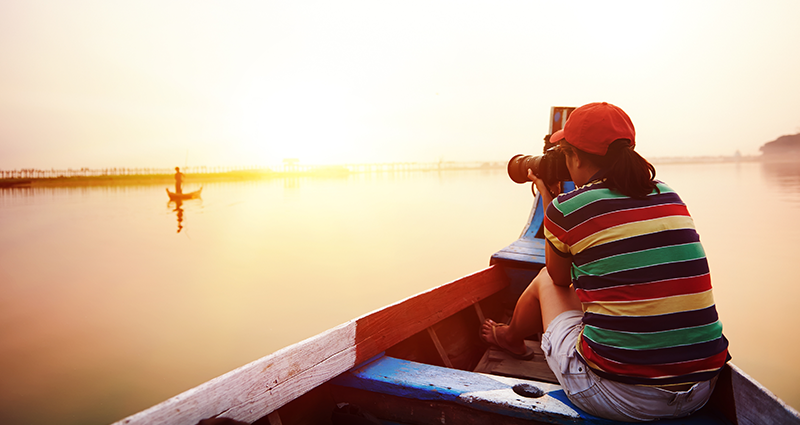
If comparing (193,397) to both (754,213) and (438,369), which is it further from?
(754,213)

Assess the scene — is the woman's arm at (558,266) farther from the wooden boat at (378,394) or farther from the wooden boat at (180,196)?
the wooden boat at (180,196)

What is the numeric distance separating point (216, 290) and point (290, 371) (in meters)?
6.35

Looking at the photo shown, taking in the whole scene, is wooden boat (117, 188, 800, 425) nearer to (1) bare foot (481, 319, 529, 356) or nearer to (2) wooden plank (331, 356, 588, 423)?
(2) wooden plank (331, 356, 588, 423)

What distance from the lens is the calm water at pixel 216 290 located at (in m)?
3.95

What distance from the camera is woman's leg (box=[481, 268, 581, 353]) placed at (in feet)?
4.73

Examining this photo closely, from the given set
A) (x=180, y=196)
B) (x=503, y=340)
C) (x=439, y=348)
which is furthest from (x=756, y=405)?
(x=180, y=196)

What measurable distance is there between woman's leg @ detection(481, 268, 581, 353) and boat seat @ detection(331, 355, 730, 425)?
0.26m

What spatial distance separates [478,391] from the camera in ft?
4.14

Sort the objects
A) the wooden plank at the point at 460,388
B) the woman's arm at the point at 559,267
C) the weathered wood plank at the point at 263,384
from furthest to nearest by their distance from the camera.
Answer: the woman's arm at the point at 559,267 → the wooden plank at the point at 460,388 → the weathered wood plank at the point at 263,384

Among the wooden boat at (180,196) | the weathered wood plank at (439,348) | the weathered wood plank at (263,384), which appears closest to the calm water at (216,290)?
the weathered wood plank at (439,348)

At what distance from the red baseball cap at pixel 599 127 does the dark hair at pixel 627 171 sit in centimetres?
2

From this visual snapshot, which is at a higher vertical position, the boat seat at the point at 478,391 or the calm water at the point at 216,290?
the boat seat at the point at 478,391

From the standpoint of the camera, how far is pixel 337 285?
721 centimetres

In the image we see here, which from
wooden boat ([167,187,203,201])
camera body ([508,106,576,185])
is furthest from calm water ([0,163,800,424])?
wooden boat ([167,187,203,201])
